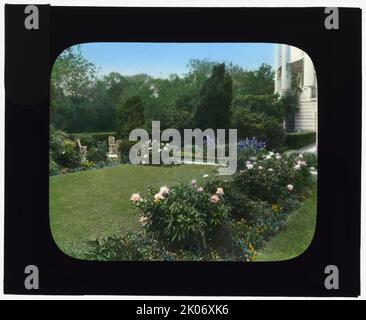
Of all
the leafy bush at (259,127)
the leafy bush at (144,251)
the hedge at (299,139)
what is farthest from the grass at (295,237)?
the leafy bush at (259,127)

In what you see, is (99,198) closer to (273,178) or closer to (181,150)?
(181,150)

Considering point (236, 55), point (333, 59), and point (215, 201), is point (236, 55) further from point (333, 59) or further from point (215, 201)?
point (215, 201)

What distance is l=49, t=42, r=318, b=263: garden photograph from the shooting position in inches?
141

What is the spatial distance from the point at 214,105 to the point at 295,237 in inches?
45.0

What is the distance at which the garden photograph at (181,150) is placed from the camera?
358cm

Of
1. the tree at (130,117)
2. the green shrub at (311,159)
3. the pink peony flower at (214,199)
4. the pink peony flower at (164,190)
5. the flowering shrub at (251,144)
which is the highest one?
the tree at (130,117)

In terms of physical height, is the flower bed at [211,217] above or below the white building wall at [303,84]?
below

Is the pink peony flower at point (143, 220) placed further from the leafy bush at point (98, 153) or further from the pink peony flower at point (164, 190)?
the leafy bush at point (98, 153)

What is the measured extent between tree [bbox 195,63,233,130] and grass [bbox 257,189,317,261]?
0.85 metres

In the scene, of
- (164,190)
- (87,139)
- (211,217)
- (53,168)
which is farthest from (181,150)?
(53,168)

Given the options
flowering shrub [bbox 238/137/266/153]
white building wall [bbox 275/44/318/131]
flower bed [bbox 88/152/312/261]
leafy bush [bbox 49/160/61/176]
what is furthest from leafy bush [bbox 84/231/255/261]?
white building wall [bbox 275/44/318/131]

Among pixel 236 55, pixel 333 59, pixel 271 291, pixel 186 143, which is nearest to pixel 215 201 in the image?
pixel 186 143

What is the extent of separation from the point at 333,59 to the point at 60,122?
2.05 meters

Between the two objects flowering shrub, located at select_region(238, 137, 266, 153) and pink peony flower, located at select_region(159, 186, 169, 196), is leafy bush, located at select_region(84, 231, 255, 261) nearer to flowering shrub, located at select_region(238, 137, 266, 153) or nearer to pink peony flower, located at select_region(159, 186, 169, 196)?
pink peony flower, located at select_region(159, 186, 169, 196)
